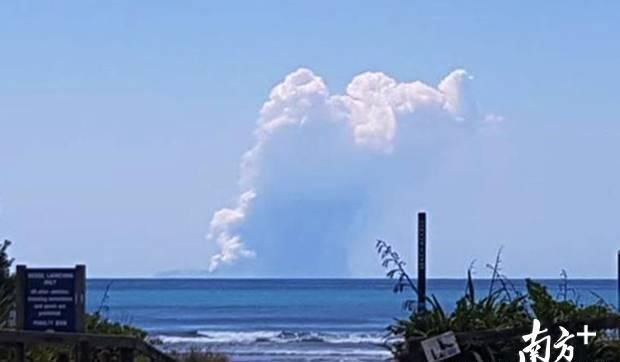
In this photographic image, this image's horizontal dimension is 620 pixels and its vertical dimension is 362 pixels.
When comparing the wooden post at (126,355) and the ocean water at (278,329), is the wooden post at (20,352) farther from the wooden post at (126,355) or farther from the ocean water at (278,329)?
the ocean water at (278,329)

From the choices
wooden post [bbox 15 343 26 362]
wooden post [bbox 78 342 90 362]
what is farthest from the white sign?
wooden post [bbox 15 343 26 362]

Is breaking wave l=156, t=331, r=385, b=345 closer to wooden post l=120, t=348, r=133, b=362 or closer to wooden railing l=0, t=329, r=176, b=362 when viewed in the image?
wooden railing l=0, t=329, r=176, b=362

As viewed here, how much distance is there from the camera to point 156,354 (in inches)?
693

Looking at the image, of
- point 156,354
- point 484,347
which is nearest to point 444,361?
point 484,347

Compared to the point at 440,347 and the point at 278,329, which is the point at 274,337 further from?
the point at 440,347

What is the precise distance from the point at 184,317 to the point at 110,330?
4528 cm

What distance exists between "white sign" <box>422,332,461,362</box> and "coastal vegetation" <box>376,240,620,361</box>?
13 centimetres

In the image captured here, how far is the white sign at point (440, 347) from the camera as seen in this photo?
43.7 ft

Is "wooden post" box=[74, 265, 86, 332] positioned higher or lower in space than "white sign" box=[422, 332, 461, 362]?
higher

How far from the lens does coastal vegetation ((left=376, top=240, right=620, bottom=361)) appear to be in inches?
536

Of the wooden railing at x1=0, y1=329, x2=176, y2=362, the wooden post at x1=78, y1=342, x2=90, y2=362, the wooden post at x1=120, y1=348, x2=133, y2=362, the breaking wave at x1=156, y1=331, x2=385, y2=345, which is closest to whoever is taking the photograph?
the wooden railing at x1=0, y1=329, x2=176, y2=362

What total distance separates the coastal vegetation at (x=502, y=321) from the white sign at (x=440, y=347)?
13 cm

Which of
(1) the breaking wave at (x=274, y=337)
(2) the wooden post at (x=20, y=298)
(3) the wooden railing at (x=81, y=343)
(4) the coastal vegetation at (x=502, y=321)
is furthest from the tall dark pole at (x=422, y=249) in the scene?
(1) the breaking wave at (x=274, y=337)

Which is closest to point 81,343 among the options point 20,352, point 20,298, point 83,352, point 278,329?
point 83,352
